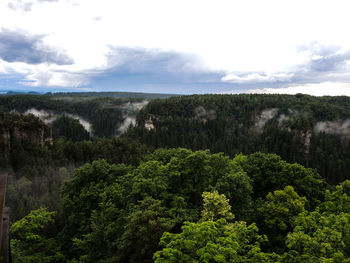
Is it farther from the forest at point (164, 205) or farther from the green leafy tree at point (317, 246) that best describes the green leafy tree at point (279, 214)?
the green leafy tree at point (317, 246)

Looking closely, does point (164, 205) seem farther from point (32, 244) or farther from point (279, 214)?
point (32, 244)

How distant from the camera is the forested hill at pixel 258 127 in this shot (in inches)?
4812

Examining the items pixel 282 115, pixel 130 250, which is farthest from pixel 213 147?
pixel 130 250

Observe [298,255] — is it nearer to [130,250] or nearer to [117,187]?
[130,250]

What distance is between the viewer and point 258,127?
170m

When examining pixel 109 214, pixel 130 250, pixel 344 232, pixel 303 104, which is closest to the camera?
pixel 344 232

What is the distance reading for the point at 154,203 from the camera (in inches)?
915

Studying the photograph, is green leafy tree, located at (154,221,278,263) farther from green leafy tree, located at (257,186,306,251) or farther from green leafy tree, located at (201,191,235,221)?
green leafy tree, located at (257,186,306,251)

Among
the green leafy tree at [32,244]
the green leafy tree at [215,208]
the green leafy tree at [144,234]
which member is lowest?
the green leafy tree at [32,244]

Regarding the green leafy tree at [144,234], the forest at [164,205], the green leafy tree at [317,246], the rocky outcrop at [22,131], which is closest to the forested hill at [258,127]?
the forest at [164,205]

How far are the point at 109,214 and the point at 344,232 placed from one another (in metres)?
22.5

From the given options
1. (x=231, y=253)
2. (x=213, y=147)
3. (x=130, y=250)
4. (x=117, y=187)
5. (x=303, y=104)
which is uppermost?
(x=303, y=104)

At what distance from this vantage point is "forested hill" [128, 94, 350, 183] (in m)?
122

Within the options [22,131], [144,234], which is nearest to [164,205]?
[144,234]
